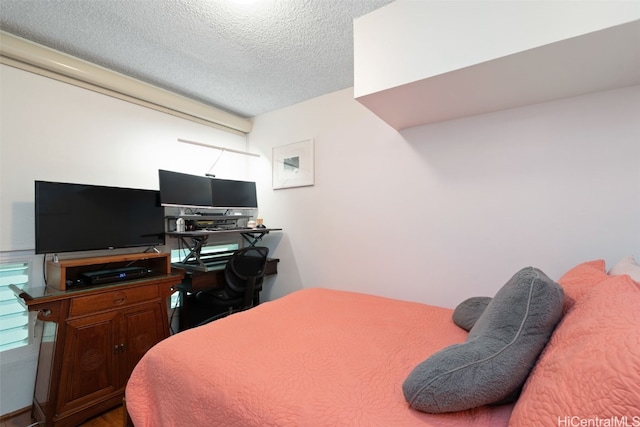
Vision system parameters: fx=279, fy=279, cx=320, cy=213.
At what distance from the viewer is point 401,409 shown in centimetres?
84

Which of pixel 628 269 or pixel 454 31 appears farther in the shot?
pixel 454 31

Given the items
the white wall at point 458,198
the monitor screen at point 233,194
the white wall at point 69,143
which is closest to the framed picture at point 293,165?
the white wall at point 458,198

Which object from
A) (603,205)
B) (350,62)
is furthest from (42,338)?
(603,205)

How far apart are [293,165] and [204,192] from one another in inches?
39.2

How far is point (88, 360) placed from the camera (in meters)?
Answer: 1.84

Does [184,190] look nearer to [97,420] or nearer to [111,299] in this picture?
[111,299]

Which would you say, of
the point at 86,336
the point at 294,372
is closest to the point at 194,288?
the point at 86,336

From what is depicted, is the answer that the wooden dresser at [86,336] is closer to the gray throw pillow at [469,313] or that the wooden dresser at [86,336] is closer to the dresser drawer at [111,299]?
the dresser drawer at [111,299]

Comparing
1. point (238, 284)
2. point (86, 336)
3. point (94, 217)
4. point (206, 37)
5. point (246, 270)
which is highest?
point (206, 37)

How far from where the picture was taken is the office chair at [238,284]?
260cm

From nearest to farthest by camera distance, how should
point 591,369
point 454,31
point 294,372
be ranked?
point 591,369 → point 294,372 → point 454,31

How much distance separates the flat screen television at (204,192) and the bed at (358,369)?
1.57m

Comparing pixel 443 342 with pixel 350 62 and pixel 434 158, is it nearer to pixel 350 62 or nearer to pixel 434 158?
pixel 434 158

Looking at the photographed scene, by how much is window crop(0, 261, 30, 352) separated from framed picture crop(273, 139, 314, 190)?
7.24 feet
